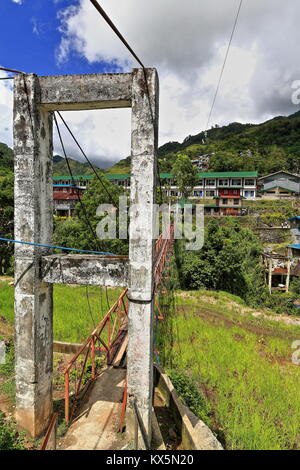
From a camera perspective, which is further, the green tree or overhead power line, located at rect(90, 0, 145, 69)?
the green tree

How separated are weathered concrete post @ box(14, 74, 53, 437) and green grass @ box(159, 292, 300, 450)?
3.46 metres

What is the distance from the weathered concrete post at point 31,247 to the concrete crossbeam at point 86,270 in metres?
0.20

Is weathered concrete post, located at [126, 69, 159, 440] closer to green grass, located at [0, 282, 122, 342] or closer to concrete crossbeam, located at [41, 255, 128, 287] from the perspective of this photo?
concrete crossbeam, located at [41, 255, 128, 287]

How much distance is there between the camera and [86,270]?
351 centimetres

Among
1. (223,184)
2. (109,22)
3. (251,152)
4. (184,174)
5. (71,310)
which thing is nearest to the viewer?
(109,22)

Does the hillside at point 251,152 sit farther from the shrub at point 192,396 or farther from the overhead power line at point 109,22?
the overhead power line at point 109,22

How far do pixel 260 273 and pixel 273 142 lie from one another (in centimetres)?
5826

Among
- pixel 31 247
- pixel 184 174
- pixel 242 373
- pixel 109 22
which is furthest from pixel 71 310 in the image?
pixel 184 174

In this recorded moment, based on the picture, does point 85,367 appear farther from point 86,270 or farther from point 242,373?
point 242,373

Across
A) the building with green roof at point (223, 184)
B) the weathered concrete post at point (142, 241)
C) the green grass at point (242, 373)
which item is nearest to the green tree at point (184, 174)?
the building with green roof at point (223, 184)

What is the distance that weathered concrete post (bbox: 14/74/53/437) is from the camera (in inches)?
135

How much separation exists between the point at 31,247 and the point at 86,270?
792 mm

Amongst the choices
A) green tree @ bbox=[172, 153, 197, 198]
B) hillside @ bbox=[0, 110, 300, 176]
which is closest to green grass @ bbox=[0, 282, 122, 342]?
green tree @ bbox=[172, 153, 197, 198]

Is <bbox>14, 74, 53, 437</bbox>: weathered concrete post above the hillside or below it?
below
